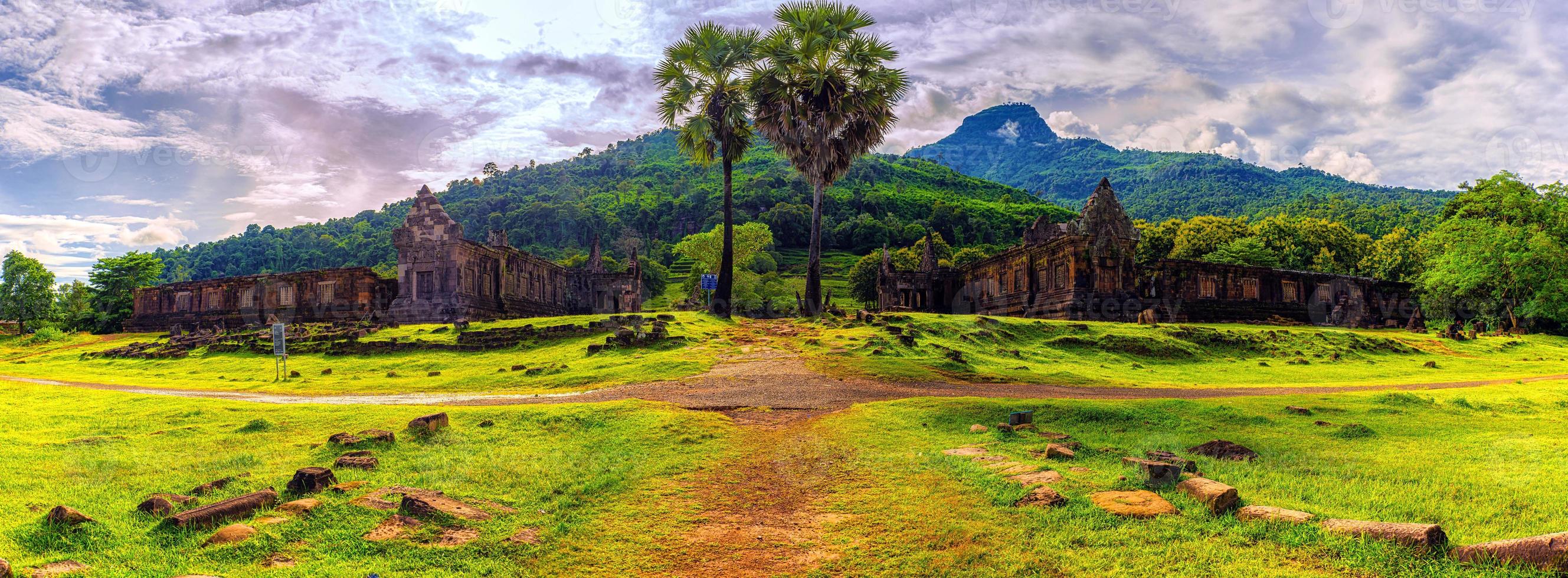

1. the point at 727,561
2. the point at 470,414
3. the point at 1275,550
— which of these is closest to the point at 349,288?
the point at 470,414

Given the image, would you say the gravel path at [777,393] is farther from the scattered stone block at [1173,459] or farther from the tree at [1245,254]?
the tree at [1245,254]

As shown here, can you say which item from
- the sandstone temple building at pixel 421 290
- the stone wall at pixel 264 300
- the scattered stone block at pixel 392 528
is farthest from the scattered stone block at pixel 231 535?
the stone wall at pixel 264 300

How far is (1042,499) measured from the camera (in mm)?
6047

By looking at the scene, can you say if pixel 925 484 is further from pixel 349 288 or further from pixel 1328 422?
pixel 349 288

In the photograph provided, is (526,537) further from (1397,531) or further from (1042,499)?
(1397,531)

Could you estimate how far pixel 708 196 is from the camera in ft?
363

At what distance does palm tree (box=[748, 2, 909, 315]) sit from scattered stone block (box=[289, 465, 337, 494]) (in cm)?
2299

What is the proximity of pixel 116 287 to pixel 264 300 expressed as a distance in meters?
16.0

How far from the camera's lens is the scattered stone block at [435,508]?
18.9 feet

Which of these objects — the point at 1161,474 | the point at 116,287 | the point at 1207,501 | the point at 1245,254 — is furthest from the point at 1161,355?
the point at 116,287

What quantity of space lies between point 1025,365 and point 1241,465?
12.1 m

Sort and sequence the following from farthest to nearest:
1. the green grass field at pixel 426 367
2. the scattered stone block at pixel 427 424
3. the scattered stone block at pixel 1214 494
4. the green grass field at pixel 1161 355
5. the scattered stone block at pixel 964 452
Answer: the green grass field at pixel 1161 355
the green grass field at pixel 426 367
the scattered stone block at pixel 427 424
the scattered stone block at pixel 964 452
the scattered stone block at pixel 1214 494

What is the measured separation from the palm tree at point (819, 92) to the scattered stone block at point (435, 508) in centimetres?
2322

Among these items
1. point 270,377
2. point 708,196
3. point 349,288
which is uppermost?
point 708,196
